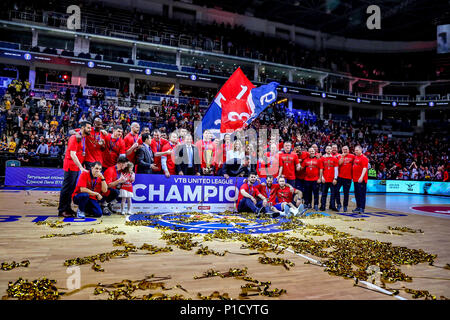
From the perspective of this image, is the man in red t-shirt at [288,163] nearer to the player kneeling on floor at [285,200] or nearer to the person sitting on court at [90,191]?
the player kneeling on floor at [285,200]

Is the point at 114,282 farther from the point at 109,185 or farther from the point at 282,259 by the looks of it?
the point at 109,185

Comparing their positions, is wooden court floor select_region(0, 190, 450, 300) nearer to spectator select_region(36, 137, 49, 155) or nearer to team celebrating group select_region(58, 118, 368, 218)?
team celebrating group select_region(58, 118, 368, 218)

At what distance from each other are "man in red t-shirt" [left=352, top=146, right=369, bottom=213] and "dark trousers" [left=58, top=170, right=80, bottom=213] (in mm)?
7535

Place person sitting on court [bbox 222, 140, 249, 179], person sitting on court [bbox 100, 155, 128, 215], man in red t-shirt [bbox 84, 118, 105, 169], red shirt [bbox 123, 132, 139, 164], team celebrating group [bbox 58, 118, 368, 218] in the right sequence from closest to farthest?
team celebrating group [bbox 58, 118, 368, 218] → man in red t-shirt [bbox 84, 118, 105, 169] → person sitting on court [bbox 100, 155, 128, 215] → red shirt [bbox 123, 132, 139, 164] → person sitting on court [bbox 222, 140, 249, 179]

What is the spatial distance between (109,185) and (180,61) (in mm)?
26713

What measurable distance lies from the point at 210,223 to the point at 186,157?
242cm

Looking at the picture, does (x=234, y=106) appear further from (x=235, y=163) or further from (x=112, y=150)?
(x=112, y=150)

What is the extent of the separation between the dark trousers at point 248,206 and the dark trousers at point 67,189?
390 cm

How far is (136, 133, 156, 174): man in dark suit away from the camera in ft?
23.4

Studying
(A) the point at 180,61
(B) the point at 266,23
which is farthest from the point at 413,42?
(A) the point at 180,61

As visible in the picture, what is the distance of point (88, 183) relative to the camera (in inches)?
244

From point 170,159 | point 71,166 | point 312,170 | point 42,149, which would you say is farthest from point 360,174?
point 42,149

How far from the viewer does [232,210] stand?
7.66 m

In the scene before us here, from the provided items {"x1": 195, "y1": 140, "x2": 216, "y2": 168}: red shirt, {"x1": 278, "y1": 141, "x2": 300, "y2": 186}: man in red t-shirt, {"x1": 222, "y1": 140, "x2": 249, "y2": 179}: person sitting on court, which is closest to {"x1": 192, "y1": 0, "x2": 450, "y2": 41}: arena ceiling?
{"x1": 278, "y1": 141, "x2": 300, "y2": 186}: man in red t-shirt
